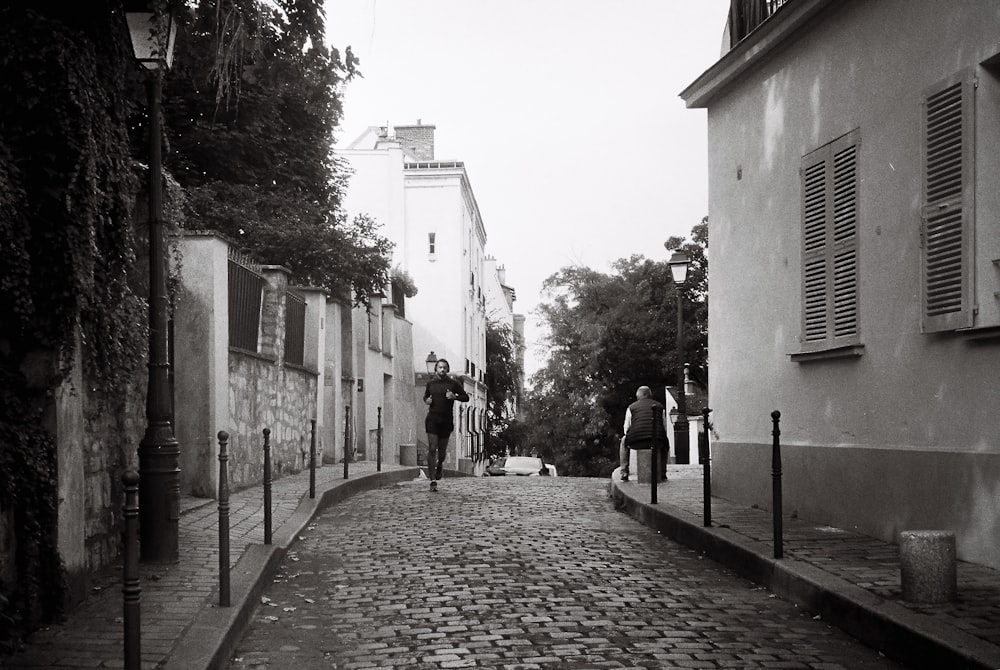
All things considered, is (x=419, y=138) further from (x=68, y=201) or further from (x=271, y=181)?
(x=68, y=201)

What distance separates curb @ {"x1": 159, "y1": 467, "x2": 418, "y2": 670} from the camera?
5203mm

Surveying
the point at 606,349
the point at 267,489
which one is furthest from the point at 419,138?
the point at 267,489

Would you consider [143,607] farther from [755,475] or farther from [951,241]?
[755,475]

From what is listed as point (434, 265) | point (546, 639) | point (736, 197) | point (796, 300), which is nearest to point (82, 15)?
point (546, 639)

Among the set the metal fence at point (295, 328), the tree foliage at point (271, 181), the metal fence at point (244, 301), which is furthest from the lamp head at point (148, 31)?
the tree foliage at point (271, 181)

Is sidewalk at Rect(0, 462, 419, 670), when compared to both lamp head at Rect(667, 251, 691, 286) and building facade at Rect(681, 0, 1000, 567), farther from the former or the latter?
lamp head at Rect(667, 251, 691, 286)

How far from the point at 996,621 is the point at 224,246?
9158 mm

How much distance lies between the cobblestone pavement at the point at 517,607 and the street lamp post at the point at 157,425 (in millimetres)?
911

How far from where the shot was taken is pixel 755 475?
11945 millimetres

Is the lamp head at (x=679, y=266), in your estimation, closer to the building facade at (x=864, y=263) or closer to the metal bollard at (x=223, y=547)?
the building facade at (x=864, y=263)

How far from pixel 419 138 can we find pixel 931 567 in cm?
4374

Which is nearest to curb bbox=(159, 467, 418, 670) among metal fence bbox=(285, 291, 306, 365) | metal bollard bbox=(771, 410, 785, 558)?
metal bollard bbox=(771, 410, 785, 558)

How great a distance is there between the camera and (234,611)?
620 cm

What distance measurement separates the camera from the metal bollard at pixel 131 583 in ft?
14.4
